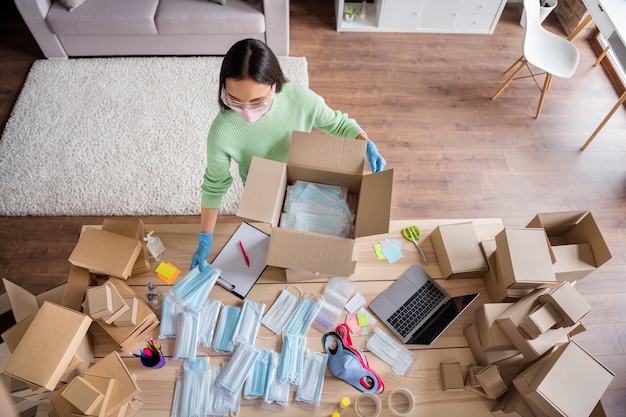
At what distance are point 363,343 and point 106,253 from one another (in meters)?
0.96

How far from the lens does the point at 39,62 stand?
130 inches

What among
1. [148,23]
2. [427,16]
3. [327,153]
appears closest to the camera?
[327,153]

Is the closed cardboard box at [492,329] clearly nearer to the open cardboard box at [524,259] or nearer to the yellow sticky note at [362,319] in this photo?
the open cardboard box at [524,259]

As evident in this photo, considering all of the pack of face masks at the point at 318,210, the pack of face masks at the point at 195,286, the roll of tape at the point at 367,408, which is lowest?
the roll of tape at the point at 367,408

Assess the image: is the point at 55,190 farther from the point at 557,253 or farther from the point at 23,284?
the point at 557,253

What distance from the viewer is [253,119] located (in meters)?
1.51

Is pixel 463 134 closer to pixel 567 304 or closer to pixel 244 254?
pixel 567 304

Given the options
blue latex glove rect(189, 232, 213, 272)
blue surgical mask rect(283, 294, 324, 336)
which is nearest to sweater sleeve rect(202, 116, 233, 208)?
blue latex glove rect(189, 232, 213, 272)

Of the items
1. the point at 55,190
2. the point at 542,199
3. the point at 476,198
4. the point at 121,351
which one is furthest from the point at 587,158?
the point at 55,190

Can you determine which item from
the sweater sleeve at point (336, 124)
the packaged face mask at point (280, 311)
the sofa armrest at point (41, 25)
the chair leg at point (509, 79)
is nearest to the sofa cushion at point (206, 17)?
the sofa armrest at point (41, 25)

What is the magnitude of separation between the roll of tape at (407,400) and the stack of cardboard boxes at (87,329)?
0.81m

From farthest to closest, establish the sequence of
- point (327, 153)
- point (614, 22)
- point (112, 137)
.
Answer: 1. point (112, 137)
2. point (614, 22)
3. point (327, 153)

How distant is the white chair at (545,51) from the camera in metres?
2.94

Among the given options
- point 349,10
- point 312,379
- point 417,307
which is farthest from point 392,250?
point 349,10
